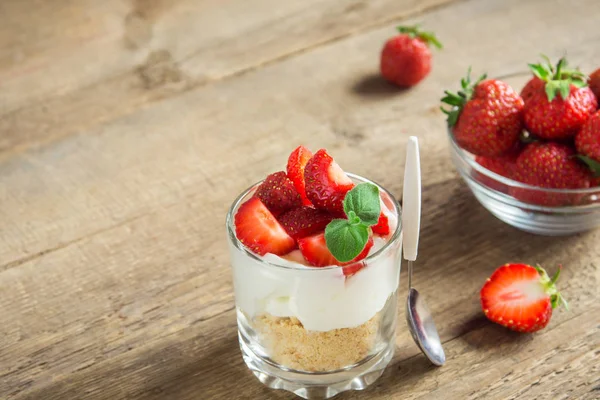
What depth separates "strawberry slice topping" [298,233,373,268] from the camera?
903 millimetres

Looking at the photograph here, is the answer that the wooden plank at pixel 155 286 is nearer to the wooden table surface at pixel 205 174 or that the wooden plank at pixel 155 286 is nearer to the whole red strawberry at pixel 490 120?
the wooden table surface at pixel 205 174

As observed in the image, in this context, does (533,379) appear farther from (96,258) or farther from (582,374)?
(96,258)

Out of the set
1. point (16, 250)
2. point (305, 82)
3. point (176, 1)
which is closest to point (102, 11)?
point (176, 1)

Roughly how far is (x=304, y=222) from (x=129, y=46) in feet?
3.62

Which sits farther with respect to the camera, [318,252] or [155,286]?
[155,286]

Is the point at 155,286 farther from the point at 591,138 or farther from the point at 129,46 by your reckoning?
the point at 129,46

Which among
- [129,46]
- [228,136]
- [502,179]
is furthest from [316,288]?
[129,46]

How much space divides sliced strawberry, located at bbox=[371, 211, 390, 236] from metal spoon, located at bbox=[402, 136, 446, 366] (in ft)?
0.14

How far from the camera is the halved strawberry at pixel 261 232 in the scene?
0.93m

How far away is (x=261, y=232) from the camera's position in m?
0.93

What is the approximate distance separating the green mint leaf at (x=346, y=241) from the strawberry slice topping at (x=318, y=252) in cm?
2

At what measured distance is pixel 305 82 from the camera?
171 cm

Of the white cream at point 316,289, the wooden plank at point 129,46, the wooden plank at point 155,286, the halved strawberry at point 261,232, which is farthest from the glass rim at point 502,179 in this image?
the wooden plank at point 129,46

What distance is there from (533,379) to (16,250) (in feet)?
2.64
